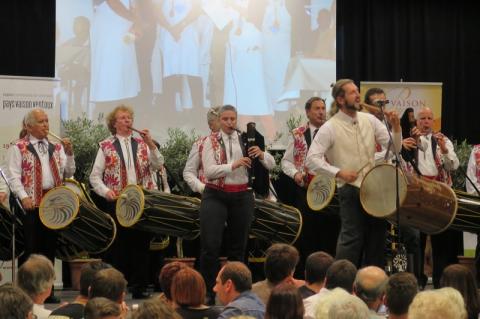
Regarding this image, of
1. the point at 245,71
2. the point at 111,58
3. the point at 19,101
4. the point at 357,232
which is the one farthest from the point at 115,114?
the point at 245,71

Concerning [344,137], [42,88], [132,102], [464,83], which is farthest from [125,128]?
[464,83]

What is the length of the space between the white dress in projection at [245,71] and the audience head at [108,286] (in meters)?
6.78

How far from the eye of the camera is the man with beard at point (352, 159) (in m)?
6.42

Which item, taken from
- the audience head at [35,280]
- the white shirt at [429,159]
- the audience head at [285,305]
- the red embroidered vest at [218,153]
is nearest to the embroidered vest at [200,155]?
the red embroidered vest at [218,153]

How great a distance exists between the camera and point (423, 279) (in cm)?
836

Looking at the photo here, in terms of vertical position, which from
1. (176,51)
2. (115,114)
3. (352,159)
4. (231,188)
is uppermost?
(176,51)

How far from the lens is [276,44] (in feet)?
36.7

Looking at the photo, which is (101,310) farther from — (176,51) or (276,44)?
(276,44)

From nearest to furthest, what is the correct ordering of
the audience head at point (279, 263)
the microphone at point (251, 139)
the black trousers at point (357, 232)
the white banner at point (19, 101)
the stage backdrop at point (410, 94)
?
the audience head at point (279, 263) → the black trousers at point (357, 232) → the microphone at point (251, 139) → the white banner at point (19, 101) → the stage backdrop at point (410, 94)

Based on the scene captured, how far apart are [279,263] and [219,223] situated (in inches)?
85.2

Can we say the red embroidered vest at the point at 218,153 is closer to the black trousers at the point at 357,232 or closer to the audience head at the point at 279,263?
the black trousers at the point at 357,232

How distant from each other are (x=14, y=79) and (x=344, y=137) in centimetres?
347

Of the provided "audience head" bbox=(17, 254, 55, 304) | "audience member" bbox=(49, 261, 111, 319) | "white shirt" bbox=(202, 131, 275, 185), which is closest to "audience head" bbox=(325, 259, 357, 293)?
"audience member" bbox=(49, 261, 111, 319)

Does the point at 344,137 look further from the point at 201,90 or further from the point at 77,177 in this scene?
the point at 201,90
